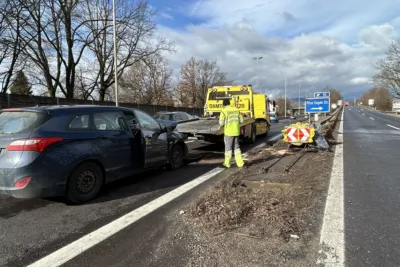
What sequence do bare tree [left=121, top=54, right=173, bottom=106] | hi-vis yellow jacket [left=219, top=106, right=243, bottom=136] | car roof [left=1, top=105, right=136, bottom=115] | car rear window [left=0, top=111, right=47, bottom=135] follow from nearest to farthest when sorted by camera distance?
1. car rear window [left=0, top=111, right=47, bottom=135]
2. car roof [left=1, top=105, right=136, bottom=115]
3. hi-vis yellow jacket [left=219, top=106, right=243, bottom=136]
4. bare tree [left=121, top=54, right=173, bottom=106]

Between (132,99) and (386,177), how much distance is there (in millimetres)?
49164

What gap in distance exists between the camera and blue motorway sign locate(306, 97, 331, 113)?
1827 centimetres

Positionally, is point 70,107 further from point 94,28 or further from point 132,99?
point 132,99

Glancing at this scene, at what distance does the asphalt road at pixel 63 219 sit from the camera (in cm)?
371

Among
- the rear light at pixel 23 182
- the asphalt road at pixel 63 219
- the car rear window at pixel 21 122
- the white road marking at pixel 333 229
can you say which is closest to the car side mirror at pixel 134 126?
the asphalt road at pixel 63 219

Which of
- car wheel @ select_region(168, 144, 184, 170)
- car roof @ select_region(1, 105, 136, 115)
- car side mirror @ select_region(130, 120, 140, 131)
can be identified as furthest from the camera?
car wheel @ select_region(168, 144, 184, 170)

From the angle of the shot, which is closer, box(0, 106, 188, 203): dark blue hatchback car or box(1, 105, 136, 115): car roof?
box(0, 106, 188, 203): dark blue hatchback car

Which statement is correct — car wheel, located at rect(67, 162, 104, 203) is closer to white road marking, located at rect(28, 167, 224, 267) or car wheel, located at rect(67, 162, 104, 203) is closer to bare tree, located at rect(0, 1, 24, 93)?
white road marking, located at rect(28, 167, 224, 267)

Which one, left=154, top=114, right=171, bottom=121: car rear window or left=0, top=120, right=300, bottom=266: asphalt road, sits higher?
left=154, top=114, right=171, bottom=121: car rear window

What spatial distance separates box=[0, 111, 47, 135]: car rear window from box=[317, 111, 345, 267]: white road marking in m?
4.42

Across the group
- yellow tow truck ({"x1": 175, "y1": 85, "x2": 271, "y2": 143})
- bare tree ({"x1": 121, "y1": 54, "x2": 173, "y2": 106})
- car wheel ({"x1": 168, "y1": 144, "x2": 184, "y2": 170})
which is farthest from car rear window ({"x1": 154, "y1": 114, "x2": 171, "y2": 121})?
bare tree ({"x1": 121, "y1": 54, "x2": 173, "y2": 106})

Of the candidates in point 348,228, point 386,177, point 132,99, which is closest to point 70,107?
point 348,228

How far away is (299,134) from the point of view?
11.4m

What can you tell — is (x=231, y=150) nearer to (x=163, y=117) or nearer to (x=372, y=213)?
(x=372, y=213)
